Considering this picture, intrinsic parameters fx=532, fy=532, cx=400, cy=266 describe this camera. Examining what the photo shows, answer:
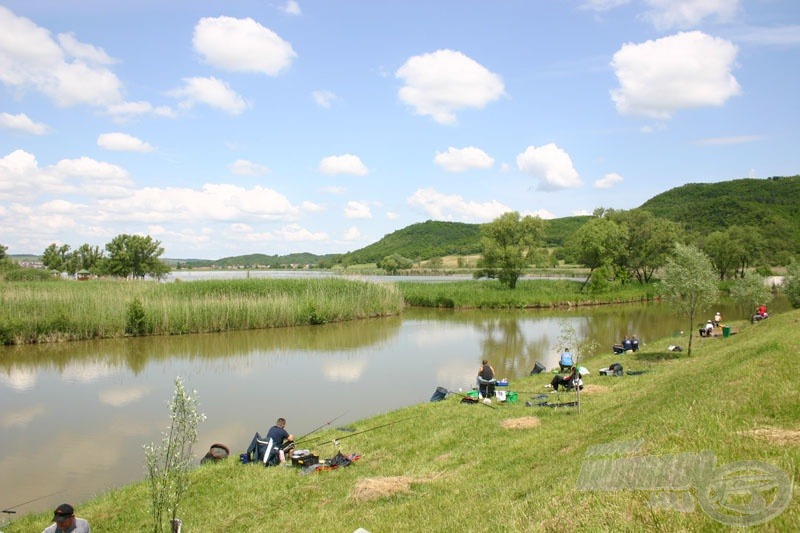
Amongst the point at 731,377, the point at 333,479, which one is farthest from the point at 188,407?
the point at 731,377

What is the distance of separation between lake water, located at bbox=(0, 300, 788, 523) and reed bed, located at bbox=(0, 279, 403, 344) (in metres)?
1.06

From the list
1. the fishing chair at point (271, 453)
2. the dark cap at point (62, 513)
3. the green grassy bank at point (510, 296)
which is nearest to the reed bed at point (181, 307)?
the green grassy bank at point (510, 296)

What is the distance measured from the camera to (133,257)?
189 ft

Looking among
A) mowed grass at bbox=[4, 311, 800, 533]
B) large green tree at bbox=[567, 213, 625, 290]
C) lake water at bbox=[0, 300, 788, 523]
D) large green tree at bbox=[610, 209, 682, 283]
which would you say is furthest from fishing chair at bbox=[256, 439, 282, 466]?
large green tree at bbox=[610, 209, 682, 283]

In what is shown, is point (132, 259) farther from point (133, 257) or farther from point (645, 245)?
point (645, 245)

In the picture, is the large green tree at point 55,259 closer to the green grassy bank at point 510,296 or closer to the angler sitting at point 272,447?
the green grassy bank at point 510,296

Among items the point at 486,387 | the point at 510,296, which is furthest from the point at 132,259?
the point at 486,387

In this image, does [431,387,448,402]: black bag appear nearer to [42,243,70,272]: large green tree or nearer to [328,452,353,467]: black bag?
[328,452,353,467]: black bag

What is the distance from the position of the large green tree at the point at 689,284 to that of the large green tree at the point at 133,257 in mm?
54207

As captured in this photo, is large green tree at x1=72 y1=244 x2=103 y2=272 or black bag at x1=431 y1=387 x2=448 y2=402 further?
large green tree at x1=72 y1=244 x2=103 y2=272

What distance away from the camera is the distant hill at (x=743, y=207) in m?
73.2

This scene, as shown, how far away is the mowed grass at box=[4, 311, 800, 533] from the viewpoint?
4.54 m

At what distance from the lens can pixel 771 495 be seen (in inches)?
154

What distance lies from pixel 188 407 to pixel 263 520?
7.77 feet
